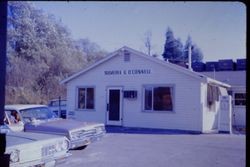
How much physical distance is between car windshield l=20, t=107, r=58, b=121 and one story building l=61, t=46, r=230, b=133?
874 cm

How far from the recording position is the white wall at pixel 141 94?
59.8 ft

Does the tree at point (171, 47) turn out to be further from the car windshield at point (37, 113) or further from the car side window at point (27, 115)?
the car side window at point (27, 115)

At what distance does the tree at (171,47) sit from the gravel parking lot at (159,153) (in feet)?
139

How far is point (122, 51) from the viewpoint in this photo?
66.7ft

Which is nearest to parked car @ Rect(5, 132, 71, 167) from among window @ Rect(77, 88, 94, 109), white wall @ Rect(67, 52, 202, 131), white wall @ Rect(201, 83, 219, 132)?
white wall @ Rect(67, 52, 202, 131)

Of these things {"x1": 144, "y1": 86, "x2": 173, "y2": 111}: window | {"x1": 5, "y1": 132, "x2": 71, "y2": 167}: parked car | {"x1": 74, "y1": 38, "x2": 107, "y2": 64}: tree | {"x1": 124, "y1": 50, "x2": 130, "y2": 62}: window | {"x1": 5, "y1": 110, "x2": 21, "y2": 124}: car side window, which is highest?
{"x1": 74, "y1": 38, "x2": 107, "y2": 64}: tree

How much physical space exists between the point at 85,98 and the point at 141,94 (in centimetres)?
398

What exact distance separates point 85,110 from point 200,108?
23.9ft

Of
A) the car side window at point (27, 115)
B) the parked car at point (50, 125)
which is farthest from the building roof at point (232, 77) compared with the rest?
the car side window at point (27, 115)

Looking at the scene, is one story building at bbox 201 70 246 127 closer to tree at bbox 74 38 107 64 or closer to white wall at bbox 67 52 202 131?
white wall at bbox 67 52 202 131

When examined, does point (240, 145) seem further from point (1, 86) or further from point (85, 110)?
point (1, 86)

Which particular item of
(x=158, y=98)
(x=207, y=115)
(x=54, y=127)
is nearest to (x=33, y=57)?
(x=158, y=98)

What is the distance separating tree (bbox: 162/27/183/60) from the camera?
56688 millimetres

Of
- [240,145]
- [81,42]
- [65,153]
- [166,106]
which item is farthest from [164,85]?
[81,42]
